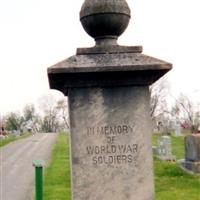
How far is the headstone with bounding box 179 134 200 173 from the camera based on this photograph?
15073 millimetres

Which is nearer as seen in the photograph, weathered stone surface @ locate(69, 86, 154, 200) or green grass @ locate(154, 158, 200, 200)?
weathered stone surface @ locate(69, 86, 154, 200)

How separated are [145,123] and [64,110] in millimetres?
96507

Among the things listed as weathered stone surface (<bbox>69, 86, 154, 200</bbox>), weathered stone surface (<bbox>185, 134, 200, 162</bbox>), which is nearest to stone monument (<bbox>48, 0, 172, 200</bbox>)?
weathered stone surface (<bbox>69, 86, 154, 200</bbox>)

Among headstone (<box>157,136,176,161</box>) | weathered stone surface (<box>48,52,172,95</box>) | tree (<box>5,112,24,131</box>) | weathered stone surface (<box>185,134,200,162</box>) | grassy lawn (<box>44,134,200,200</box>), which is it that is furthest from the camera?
tree (<box>5,112,24,131</box>)

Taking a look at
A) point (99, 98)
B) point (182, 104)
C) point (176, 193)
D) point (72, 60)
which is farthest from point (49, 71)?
point (182, 104)

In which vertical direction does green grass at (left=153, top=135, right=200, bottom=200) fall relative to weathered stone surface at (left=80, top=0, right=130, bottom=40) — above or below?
below

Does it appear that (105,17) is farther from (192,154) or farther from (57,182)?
(192,154)

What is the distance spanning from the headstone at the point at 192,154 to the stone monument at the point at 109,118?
1117 centimetres

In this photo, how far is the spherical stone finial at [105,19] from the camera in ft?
14.2

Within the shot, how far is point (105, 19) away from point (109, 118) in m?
0.95

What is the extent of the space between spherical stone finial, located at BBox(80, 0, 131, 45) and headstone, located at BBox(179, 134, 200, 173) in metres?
11.3

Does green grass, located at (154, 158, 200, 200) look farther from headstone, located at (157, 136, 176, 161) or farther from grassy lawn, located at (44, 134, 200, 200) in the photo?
headstone, located at (157, 136, 176, 161)

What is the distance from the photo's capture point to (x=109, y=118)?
4.25m

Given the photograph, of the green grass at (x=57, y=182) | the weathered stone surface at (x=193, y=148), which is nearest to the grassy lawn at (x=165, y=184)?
the green grass at (x=57, y=182)
